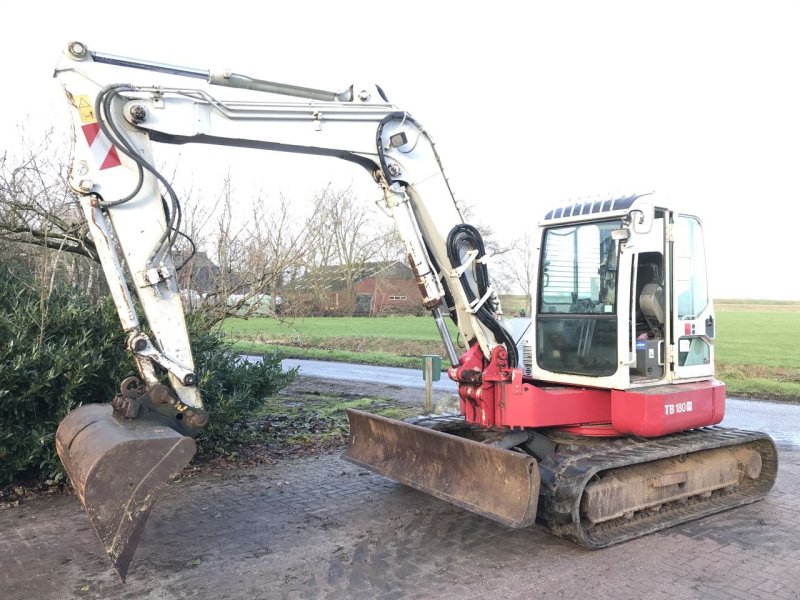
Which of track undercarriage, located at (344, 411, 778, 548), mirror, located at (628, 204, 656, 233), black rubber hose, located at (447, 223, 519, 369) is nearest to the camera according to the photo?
track undercarriage, located at (344, 411, 778, 548)

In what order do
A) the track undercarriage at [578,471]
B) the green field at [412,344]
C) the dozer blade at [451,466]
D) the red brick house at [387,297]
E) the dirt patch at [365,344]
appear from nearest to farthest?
the dozer blade at [451,466] → the track undercarriage at [578,471] → the green field at [412,344] → the dirt patch at [365,344] → the red brick house at [387,297]

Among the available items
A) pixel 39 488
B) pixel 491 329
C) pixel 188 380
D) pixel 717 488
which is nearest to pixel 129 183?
pixel 188 380

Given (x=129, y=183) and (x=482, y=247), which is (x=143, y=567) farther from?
(x=482, y=247)

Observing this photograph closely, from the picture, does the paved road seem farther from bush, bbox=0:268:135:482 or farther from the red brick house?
the red brick house

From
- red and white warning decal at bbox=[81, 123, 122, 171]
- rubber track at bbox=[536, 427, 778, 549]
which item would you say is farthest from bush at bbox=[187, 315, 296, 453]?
rubber track at bbox=[536, 427, 778, 549]

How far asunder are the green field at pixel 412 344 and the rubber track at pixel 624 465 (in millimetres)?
7849

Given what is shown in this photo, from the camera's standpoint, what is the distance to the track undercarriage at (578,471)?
5145 mm

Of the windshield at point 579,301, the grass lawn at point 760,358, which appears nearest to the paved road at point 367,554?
the windshield at point 579,301

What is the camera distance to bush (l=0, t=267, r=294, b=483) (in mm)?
6090

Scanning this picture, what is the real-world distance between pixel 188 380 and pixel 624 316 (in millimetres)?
3545

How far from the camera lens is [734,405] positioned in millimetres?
12992

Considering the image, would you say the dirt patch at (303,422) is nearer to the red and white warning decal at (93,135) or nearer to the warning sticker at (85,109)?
the red and white warning decal at (93,135)

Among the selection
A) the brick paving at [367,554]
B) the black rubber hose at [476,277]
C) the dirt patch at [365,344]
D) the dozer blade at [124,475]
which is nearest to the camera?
the dozer blade at [124,475]

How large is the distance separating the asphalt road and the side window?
4095 mm
